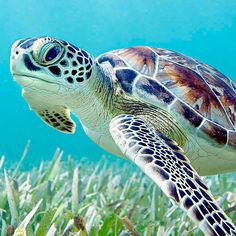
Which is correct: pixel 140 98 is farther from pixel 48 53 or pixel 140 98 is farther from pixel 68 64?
pixel 48 53

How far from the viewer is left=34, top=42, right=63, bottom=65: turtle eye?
2984 millimetres

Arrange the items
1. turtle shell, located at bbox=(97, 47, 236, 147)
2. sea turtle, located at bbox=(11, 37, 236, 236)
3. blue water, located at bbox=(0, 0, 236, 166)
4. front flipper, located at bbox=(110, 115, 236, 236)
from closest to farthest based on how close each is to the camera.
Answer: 1. front flipper, located at bbox=(110, 115, 236, 236)
2. sea turtle, located at bbox=(11, 37, 236, 236)
3. turtle shell, located at bbox=(97, 47, 236, 147)
4. blue water, located at bbox=(0, 0, 236, 166)

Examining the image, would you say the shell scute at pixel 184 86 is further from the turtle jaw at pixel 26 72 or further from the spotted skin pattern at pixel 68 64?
the turtle jaw at pixel 26 72

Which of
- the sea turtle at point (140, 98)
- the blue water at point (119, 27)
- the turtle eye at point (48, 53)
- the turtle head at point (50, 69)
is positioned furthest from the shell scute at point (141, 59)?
the blue water at point (119, 27)

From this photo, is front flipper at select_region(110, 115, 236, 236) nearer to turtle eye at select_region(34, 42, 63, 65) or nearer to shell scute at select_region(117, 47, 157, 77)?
shell scute at select_region(117, 47, 157, 77)

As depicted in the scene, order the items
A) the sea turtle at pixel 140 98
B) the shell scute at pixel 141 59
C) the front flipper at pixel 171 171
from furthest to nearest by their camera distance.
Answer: the shell scute at pixel 141 59, the sea turtle at pixel 140 98, the front flipper at pixel 171 171

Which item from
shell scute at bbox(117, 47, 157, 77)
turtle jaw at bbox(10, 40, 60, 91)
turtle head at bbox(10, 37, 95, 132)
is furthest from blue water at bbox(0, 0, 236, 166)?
turtle jaw at bbox(10, 40, 60, 91)

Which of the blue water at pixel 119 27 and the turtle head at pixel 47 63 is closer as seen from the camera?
the turtle head at pixel 47 63

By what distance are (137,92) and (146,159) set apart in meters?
0.97

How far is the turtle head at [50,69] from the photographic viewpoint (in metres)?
2.97

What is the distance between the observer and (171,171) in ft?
7.79

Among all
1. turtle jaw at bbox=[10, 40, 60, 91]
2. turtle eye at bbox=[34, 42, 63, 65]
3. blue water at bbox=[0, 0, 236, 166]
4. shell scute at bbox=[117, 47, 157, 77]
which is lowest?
turtle jaw at bbox=[10, 40, 60, 91]

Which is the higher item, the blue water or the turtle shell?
the blue water

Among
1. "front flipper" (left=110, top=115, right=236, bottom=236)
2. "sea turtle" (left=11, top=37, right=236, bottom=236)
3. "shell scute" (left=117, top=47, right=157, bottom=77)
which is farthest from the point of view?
"shell scute" (left=117, top=47, right=157, bottom=77)
